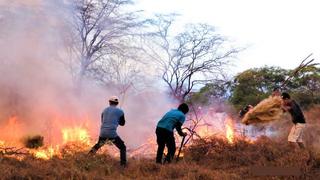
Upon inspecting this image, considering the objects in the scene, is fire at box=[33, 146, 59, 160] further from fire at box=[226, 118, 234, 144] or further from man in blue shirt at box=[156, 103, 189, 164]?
fire at box=[226, 118, 234, 144]

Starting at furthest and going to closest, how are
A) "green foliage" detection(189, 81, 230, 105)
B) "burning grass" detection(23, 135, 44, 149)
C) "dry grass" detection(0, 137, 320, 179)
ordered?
"green foliage" detection(189, 81, 230, 105)
"burning grass" detection(23, 135, 44, 149)
"dry grass" detection(0, 137, 320, 179)

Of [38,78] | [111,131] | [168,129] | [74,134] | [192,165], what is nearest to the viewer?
[111,131]

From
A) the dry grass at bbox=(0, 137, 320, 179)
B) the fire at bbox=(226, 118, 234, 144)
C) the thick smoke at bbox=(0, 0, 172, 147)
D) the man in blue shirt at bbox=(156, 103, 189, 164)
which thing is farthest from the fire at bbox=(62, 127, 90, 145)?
the fire at bbox=(226, 118, 234, 144)

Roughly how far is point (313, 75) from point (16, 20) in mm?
Answer: 18953

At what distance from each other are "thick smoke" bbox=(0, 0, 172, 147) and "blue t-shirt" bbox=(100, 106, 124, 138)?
5224 millimetres

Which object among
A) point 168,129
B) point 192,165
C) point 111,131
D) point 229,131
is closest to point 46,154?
point 111,131

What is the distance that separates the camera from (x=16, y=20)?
1501cm

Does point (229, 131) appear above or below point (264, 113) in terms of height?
below

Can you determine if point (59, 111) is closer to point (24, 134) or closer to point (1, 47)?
point (24, 134)

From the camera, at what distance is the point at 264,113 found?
9.52m

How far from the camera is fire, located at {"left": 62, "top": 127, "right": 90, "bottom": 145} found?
14.0 m

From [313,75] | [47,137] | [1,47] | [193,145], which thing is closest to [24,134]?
[47,137]

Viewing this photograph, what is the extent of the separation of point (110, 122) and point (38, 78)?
244 inches

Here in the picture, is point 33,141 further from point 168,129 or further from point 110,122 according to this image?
point 168,129
